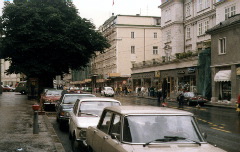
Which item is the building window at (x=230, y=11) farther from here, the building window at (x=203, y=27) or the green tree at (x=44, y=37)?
the green tree at (x=44, y=37)

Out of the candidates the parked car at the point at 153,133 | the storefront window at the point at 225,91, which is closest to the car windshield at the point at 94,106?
the parked car at the point at 153,133

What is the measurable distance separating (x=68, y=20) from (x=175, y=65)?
1769cm

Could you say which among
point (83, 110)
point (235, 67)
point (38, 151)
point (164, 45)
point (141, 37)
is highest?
point (141, 37)

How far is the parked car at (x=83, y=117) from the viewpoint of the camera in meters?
8.41

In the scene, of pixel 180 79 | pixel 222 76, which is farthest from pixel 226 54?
pixel 180 79

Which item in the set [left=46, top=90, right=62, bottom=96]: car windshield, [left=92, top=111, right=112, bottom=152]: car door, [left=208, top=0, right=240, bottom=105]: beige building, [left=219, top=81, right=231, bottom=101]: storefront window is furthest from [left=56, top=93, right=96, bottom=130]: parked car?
[left=219, top=81, right=231, bottom=101]: storefront window

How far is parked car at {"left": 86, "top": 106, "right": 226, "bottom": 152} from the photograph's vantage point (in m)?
4.79

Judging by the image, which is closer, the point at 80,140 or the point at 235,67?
the point at 80,140

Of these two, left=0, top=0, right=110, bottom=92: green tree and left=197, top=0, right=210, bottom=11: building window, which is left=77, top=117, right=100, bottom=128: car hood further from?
left=197, top=0, right=210, bottom=11: building window

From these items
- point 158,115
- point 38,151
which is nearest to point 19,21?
point 38,151

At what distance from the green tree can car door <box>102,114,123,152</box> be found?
3070 cm

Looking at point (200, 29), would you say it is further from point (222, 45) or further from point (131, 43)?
point (131, 43)

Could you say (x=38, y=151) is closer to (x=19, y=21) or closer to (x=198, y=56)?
(x=19, y=21)

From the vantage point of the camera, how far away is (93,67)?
348 feet
